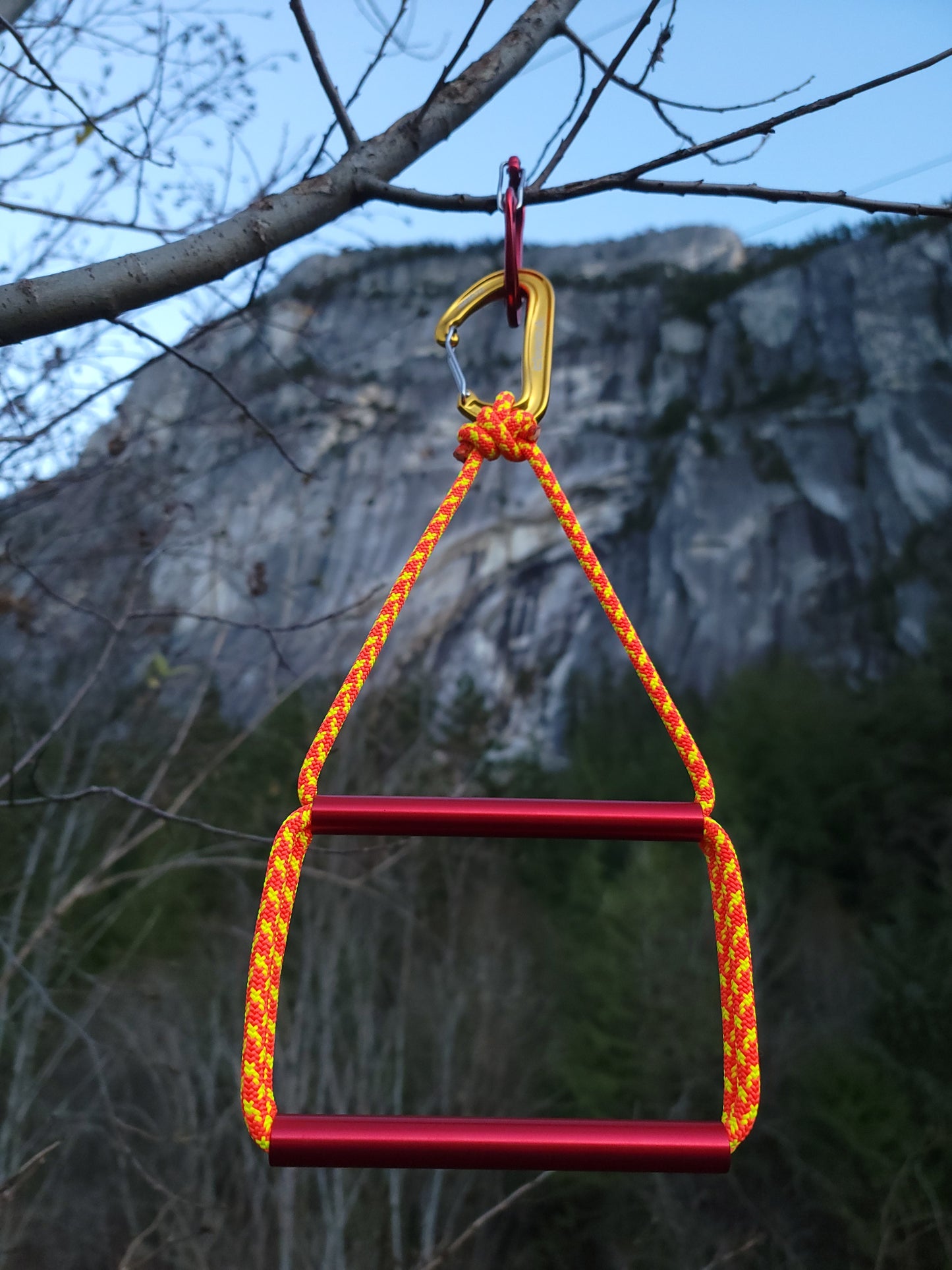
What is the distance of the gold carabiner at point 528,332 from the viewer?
1157mm

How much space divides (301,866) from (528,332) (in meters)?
0.65

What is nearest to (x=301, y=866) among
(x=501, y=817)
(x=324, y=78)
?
(x=501, y=817)

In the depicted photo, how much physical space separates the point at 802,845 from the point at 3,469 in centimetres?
1340

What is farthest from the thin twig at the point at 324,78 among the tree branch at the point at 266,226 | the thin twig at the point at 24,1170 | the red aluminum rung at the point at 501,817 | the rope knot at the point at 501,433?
the thin twig at the point at 24,1170

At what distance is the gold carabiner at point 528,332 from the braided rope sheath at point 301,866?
0.13 metres

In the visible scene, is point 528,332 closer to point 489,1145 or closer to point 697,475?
point 489,1145

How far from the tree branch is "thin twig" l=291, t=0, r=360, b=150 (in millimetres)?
25

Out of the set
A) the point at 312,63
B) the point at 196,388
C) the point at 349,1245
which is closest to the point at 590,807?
the point at 312,63

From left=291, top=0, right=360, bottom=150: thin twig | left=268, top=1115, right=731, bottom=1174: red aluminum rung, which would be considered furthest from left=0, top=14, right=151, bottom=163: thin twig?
left=268, top=1115, right=731, bottom=1174: red aluminum rung

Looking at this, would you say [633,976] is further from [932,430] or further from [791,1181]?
[932,430]

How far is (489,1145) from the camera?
76cm

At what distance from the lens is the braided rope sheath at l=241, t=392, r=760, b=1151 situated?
0.86 meters

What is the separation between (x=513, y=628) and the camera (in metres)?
24.0

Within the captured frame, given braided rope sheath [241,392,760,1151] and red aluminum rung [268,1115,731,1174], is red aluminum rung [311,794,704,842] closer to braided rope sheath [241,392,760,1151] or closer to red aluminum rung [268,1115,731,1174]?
braided rope sheath [241,392,760,1151]
